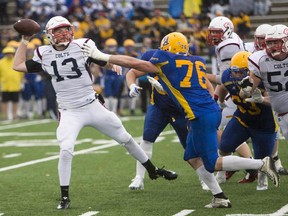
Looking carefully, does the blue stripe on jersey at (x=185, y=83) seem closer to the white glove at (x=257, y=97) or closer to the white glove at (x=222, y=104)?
the white glove at (x=257, y=97)

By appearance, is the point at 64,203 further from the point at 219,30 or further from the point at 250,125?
the point at 219,30

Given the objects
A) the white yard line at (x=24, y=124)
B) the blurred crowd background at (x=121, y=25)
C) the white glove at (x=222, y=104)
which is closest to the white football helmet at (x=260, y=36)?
the white glove at (x=222, y=104)

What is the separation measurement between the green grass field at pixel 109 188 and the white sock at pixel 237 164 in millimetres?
349

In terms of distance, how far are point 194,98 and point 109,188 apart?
208cm

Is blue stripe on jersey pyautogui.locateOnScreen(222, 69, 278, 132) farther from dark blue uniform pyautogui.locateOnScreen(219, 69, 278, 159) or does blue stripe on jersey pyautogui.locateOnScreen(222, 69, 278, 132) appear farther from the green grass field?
the green grass field

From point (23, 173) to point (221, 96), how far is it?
2995 mm

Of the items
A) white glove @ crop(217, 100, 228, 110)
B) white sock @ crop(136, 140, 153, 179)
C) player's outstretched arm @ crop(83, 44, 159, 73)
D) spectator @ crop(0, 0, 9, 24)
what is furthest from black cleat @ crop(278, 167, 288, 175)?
spectator @ crop(0, 0, 9, 24)

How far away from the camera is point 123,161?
1222 centimetres

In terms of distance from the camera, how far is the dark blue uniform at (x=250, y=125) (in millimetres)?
8852

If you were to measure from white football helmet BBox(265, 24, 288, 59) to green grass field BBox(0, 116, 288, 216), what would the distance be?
1350mm

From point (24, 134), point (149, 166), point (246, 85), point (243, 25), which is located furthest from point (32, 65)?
point (243, 25)

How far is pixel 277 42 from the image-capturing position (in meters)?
8.00

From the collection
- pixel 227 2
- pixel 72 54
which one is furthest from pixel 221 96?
pixel 227 2

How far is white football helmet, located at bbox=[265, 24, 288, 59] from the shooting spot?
8.00m
